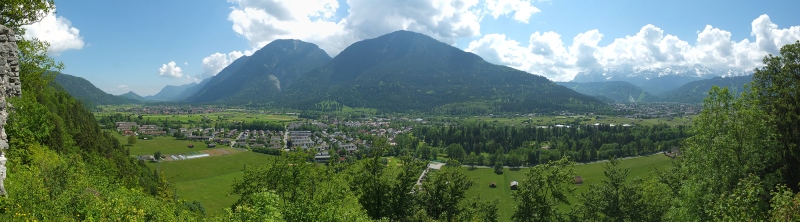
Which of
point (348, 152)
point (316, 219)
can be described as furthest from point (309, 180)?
point (348, 152)

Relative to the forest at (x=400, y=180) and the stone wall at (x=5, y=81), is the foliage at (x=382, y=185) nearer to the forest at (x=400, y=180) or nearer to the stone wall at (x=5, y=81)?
the forest at (x=400, y=180)

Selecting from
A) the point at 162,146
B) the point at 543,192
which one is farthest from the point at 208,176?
the point at 543,192

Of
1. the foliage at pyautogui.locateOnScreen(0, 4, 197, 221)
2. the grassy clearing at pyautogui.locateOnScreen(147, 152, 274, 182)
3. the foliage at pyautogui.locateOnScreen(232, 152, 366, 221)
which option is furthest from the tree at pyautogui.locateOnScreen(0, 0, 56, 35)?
the grassy clearing at pyautogui.locateOnScreen(147, 152, 274, 182)

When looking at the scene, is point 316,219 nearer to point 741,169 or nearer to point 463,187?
point 463,187

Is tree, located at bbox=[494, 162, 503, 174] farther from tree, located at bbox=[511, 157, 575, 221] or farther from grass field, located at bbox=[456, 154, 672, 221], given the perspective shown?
tree, located at bbox=[511, 157, 575, 221]

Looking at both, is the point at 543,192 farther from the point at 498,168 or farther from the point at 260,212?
the point at 498,168

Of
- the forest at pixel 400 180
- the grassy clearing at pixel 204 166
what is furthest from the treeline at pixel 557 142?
the forest at pixel 400 180
